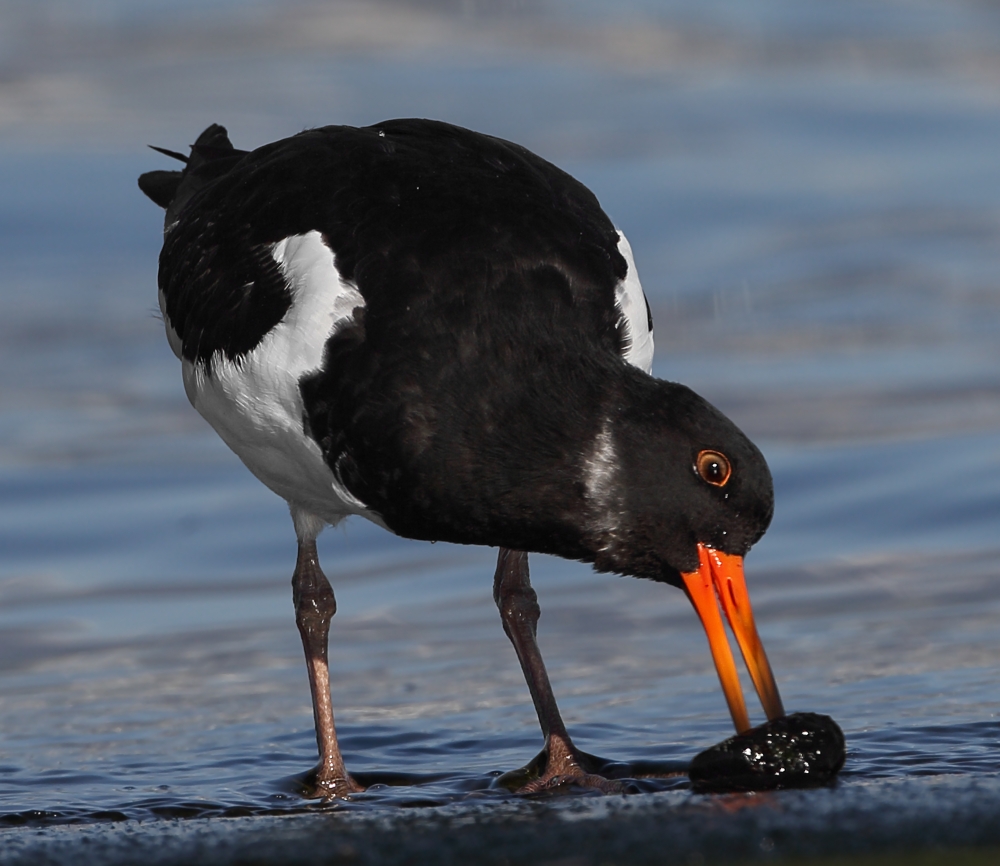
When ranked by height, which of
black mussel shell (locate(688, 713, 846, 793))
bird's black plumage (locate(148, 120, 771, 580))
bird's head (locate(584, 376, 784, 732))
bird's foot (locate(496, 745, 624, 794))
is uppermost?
bird's black plumage (locate(148, 120, 771, 580))

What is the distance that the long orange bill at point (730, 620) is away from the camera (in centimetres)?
561

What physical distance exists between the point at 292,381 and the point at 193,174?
213 centimetres

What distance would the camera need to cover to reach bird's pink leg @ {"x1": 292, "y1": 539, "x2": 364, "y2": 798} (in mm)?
6531

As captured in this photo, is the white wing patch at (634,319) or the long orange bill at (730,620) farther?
the white wing patch at (634,319)

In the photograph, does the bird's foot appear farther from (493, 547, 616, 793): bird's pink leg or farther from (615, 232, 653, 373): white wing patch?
(615, 232, 653, 373): white wing patch

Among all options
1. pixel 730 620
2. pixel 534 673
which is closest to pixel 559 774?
pixel 534 673

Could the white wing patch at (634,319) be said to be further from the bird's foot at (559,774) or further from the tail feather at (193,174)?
the tail feather at (193,174)

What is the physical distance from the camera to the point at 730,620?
568 centimetres

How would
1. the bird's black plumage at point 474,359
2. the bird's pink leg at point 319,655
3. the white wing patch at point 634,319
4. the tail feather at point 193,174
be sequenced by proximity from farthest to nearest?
1. the tail feather at point 193,174
2. the bird's pink leg at point 319,655
3. the white wing patch at point 634,319
4. the bird's black plumage at point 474,359

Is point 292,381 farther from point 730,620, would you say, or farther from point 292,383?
point 730,620

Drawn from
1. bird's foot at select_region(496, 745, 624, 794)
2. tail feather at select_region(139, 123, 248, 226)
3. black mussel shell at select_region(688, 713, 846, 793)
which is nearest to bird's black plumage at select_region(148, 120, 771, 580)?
black mussel shell at select_region(688, 713, 846, 793)

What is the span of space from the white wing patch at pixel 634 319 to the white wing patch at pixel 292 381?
2.93ft

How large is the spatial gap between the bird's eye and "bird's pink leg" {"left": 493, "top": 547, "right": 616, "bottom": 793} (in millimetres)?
1396

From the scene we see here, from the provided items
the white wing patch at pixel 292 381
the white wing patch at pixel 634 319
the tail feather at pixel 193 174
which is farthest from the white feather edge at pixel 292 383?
the tail feather at pixel 193 174
